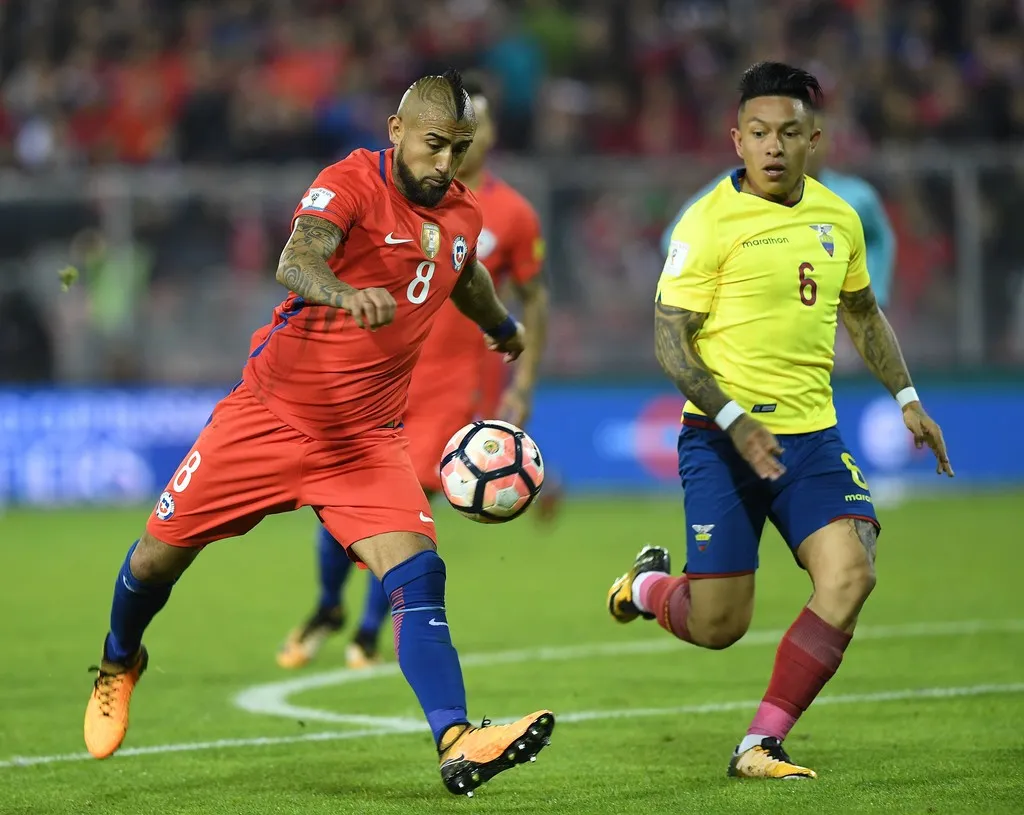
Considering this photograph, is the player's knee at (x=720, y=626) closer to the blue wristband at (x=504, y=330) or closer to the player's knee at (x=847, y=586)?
the player's knee at (x=847, y=586)

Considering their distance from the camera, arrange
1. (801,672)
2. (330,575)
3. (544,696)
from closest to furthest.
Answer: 1. (801,672)
2. (544,696)
3. (330,575)

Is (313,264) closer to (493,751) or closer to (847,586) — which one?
(493,751)

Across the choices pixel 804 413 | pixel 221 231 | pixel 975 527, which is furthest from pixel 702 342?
pixel 221 231

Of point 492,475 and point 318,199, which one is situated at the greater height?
point 318,199

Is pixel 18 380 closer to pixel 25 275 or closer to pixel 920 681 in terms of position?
pixel 25 275

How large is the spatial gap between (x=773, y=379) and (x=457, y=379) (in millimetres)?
2871

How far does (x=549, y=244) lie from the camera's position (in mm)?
17062

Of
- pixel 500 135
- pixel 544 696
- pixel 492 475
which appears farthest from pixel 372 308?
pixel 500 135

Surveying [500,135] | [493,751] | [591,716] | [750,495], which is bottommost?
[591,716]

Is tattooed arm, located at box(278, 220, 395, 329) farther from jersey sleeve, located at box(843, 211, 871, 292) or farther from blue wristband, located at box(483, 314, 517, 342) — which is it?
jersey sleeve, located at box(843, 211, 871, 292)

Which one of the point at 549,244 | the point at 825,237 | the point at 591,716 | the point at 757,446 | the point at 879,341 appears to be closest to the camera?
the point at 757,446

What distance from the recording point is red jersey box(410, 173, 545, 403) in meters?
8.88

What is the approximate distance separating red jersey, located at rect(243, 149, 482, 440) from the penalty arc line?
1.53 meters

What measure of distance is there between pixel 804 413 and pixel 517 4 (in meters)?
15.4
